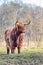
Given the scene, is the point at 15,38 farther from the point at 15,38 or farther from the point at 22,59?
the point at 22,59

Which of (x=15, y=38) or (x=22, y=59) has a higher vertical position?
(x=15, y=38)

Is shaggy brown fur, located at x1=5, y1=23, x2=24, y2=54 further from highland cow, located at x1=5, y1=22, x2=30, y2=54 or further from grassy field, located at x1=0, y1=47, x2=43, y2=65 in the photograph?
grassy field, located at x1=0, y1=47, x2=43, y2=65

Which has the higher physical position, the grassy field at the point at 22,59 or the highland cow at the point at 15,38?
the highland cow at the point at 15,38

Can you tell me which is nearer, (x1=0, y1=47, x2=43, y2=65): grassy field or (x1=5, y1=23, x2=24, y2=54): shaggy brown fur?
(x1=0, y1=47, x2=43, y2=65): grassy field

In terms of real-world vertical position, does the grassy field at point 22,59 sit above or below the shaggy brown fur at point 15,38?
below

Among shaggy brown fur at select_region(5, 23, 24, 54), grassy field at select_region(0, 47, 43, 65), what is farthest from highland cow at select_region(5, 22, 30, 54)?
grassy field at select_region(0, 47, 43, 65)

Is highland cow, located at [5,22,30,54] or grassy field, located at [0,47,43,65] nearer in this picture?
grassy field, located at [0,47,43,65]

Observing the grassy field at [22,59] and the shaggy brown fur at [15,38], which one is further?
the shaggy brown fur at [15,38]

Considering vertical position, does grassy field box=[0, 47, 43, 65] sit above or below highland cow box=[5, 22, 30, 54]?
below

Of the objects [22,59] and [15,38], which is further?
[15,38]

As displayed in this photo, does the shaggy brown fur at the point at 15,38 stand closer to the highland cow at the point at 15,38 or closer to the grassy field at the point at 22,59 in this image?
the highland cow at the point at 15,38

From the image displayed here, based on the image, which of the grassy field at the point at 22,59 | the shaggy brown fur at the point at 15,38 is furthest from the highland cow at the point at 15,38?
the grassy field at the point at 22,59

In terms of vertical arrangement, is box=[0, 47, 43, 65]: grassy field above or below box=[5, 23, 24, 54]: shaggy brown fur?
below

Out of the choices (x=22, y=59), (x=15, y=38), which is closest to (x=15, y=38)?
(x=15, y=38)
